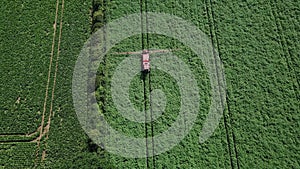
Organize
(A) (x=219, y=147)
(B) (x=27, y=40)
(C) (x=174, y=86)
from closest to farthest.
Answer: (A) (x=219, y=147) → (C) (x=174, y=86) → (B) (x=27, y=40)

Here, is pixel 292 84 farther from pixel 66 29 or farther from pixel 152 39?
pixel 66 29

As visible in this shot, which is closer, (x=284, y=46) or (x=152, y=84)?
(x=152, y=84)

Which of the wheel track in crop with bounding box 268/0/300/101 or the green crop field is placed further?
the wheel track in crop with bounding box 268/0/300/101

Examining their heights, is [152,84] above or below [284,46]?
below

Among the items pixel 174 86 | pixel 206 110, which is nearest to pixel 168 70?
pixel 174 86

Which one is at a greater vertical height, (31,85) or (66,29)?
(66,29)

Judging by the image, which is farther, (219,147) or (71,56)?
(71,56)

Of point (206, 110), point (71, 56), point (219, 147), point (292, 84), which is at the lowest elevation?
point (219, 147)

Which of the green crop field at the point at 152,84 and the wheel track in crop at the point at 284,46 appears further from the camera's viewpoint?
the wheel track in crop at the point at 284,46
